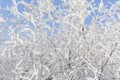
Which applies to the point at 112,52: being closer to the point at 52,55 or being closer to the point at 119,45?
the point at 119,45

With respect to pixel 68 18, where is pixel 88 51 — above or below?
below

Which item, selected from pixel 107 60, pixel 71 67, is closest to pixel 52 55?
pixel 71 67

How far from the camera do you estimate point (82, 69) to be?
1066 centimetres

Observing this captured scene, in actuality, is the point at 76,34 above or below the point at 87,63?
above

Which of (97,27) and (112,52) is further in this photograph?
(97,27)

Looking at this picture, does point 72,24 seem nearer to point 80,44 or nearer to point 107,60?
point 80,44

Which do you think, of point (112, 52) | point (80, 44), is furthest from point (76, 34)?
point (112, 52)

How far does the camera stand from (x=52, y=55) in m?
10.7

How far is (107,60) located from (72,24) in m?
1.30

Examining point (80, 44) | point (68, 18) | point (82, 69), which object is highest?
point (68, 18)

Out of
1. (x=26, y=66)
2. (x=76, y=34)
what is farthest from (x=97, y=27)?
(x=26, y=66)

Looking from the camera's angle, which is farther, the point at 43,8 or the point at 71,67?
the point at 43,8

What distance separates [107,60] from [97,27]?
1148 mm

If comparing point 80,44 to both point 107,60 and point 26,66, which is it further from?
point 26,66
